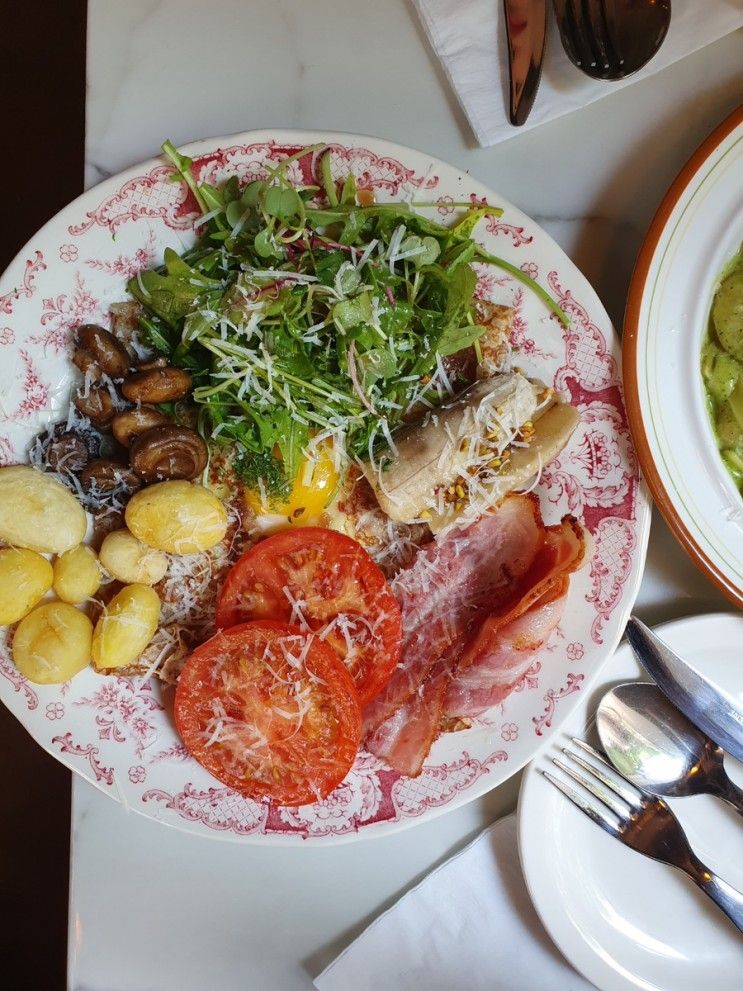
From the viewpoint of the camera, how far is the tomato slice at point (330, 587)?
7.07 ft

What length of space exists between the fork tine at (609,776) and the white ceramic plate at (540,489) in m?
0.20

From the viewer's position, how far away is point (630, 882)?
2.41 metres

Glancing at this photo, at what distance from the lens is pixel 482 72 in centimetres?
225

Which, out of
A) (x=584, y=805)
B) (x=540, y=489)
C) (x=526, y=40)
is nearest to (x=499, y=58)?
(x=526, y=40)

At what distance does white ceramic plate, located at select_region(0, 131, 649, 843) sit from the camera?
7.07 feet

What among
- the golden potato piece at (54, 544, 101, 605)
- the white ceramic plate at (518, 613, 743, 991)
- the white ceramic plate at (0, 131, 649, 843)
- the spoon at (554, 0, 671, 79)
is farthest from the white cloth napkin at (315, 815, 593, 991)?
the spoon at (554, 0, 671, 79)

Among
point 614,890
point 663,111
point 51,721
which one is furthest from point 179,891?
point 663,111

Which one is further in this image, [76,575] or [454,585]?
[454,585]

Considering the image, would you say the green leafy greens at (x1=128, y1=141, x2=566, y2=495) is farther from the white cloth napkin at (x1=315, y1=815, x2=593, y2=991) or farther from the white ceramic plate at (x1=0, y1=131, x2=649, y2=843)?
the white cloth napkin at (x1=315, y1=815, x2=593, y2=991)

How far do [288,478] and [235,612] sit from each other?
0.40 metres

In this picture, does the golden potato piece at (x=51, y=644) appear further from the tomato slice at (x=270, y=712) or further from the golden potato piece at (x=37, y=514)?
the tomato slice at (x=270, y=712)

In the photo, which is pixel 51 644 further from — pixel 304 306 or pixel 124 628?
pixel 304 306

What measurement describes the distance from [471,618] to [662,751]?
68cm

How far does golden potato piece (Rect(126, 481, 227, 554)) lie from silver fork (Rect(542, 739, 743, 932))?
1.21 m
